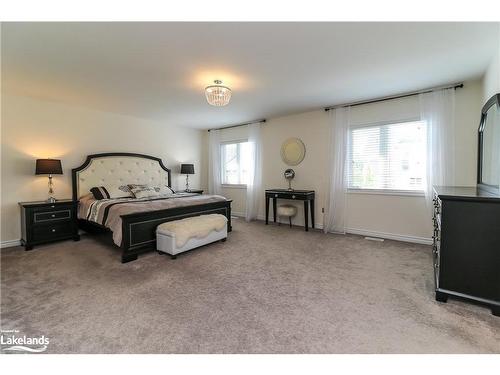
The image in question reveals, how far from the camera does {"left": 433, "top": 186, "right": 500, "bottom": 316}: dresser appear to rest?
1851 mm

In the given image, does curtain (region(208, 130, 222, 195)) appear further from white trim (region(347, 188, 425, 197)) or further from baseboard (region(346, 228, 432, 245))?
baseboard (region(346, 228, 432, 245))

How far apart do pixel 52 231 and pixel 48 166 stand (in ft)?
3.38

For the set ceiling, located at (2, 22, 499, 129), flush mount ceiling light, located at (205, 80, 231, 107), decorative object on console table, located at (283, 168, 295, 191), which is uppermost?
ceiling, located at (2, 22, 499, 129)

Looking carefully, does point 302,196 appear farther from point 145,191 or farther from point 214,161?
point 145,191

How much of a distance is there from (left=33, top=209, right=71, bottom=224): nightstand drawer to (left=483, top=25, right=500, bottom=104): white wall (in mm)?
5871

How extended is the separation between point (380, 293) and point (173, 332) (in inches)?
74.0

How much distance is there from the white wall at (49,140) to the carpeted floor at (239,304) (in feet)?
3.23

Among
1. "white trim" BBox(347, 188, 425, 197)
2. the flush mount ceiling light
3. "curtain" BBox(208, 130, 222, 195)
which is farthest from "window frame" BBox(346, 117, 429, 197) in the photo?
"curtain" BBox(208, 130, 222, 195)

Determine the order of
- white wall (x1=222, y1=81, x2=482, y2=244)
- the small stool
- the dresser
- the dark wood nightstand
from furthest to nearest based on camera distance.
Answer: the small stool → the dark wood nightstand → white wall (x1=222, y1=81, x2=482, y2=244) → the dresser

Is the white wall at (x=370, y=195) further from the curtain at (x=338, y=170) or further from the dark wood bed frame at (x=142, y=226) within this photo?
the dark wood bed frame at (x=142, y=226)

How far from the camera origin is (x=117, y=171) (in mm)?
4789
